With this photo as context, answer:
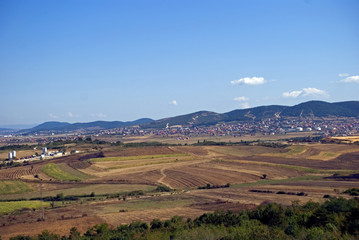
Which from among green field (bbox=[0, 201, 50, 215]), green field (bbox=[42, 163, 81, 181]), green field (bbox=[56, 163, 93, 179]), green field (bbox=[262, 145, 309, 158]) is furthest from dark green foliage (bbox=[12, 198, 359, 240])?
green field (bbox=[262, 145, 309, 158])

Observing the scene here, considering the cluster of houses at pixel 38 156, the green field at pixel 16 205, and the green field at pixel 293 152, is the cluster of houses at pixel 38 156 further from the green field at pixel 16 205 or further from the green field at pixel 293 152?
the green field at pixel 293 152

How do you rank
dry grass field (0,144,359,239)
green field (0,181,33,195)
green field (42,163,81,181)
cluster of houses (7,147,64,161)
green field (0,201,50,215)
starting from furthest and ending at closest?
cluster of houses (7,147,64,161)
green field (42,163,81,181)
green field (0,181,33,195)
green field (0,201,50,215)
dry grass field (0,144,359,239)

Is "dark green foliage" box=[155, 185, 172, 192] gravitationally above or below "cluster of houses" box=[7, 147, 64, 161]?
below

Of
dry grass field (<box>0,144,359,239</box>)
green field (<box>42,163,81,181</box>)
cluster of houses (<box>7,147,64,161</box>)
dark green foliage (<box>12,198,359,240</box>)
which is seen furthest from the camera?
cluster of houses (<box>7,147,64,161</box>)

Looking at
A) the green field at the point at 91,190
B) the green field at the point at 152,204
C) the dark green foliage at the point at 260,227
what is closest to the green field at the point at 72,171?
the green field at the point at 91,190

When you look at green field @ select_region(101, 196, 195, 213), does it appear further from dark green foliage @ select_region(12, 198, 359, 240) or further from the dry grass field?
dark green foliage @ select_region(12, 198, 359, 240)

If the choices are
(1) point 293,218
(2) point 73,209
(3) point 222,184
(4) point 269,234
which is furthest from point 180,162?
(4) point 269,234

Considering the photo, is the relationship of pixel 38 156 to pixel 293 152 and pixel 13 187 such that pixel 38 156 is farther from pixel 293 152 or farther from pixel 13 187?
pixel 293 152

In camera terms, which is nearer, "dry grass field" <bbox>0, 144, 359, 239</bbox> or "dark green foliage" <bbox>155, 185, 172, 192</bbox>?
"dry grass field" <bbox>0, 144, 359, 239</bbox>
